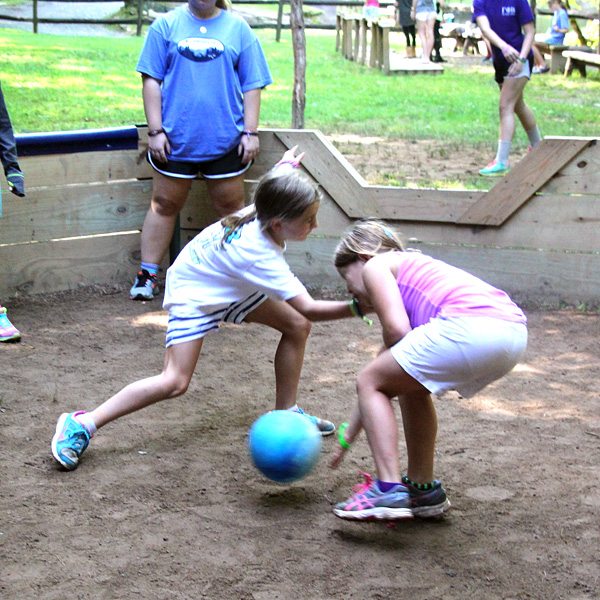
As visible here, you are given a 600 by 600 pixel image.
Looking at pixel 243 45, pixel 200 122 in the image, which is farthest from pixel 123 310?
pixel 243 45

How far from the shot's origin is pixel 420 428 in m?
2.96

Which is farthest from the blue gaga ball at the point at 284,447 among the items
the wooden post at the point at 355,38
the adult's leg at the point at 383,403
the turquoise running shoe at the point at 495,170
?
the wooden post at the point at 355,38

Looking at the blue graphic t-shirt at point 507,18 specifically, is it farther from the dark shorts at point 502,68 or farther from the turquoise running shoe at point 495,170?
the turquoise running shoe at point 495,170

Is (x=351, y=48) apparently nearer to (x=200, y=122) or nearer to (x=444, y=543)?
(x=200, y=122)

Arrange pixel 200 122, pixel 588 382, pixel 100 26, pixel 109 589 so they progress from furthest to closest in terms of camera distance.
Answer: pixel 100 26 < pixel 200 122 < pixel 588 382 < pixel 109 589

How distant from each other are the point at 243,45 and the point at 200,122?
57 centimetres

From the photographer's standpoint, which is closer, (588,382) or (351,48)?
(588,382)

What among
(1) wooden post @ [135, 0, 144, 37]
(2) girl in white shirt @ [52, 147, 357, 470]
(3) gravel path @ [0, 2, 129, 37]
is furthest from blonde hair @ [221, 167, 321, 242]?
(3) gravel path @ [0, 2, 129, 37]

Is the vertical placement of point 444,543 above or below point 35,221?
below

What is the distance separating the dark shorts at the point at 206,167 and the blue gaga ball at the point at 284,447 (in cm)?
268

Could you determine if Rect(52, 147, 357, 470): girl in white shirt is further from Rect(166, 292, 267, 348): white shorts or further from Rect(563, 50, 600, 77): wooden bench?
Rect(563, 50, 600, 77): wooden bench

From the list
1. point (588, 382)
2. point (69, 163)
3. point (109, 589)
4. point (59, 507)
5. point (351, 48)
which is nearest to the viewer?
point (109, 589)

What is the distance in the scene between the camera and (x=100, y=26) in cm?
2458

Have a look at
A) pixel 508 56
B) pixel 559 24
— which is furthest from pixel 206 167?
pixel 559 24
